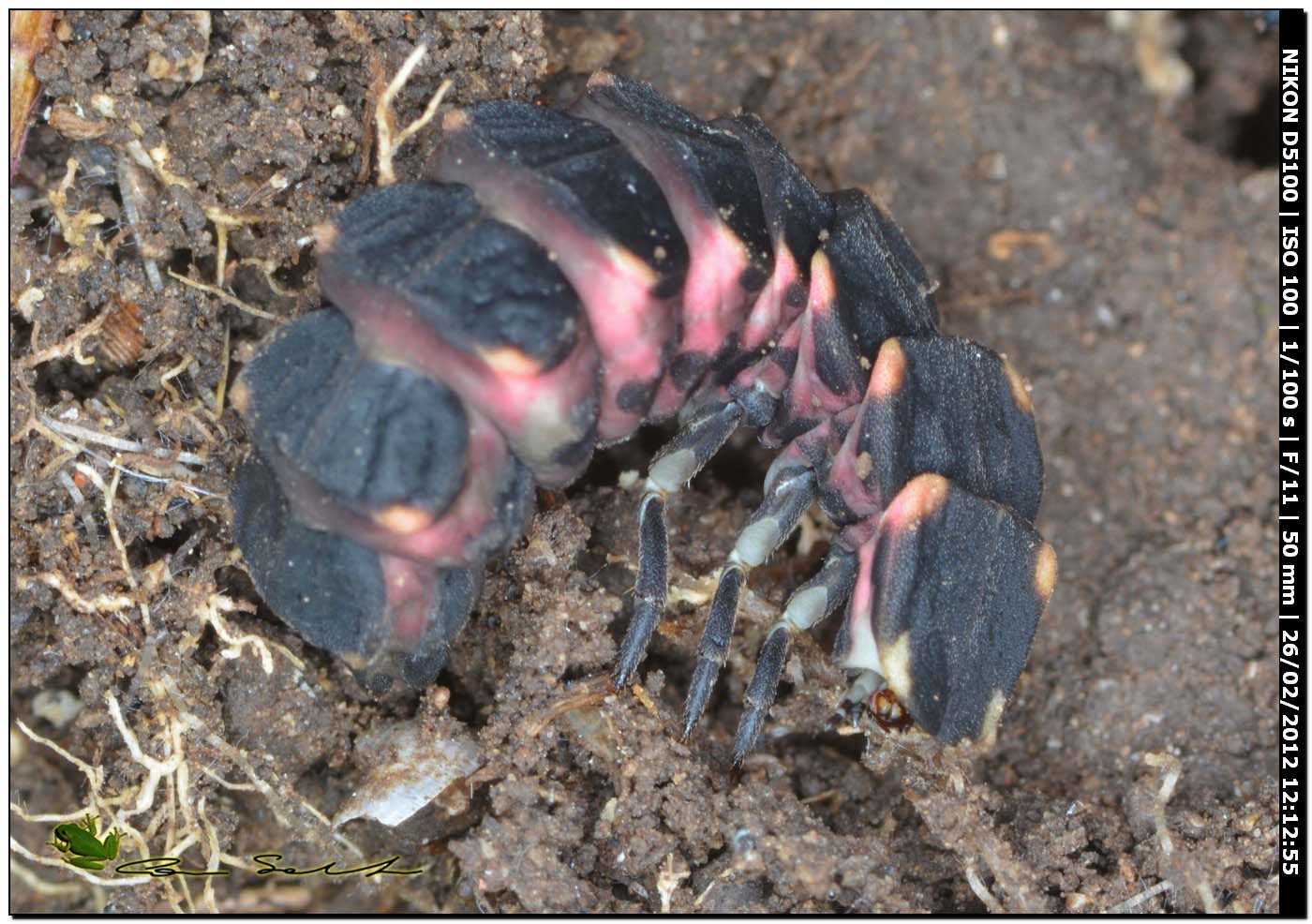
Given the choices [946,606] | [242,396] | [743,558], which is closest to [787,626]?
[743,558]

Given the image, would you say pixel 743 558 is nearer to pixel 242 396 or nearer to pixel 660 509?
pixel 660 509

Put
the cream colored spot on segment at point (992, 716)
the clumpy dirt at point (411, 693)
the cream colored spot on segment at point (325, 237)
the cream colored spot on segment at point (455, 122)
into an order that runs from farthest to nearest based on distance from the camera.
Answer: the cream colored spot on segment at point (992, 716)
the clumpy dirt at point (411, 693)
the cream colored spot on segment at point (455, 122)
the cream colored spot on segment at point (325, 237)

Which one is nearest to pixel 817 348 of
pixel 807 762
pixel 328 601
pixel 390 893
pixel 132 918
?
pixel 807 762

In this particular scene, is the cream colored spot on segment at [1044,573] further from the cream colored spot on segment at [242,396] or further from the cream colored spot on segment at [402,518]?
the cream colored spot on segment at [242,396]

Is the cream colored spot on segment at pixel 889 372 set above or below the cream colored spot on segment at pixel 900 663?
above

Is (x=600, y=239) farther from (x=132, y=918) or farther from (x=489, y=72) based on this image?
(x=132, y=918)

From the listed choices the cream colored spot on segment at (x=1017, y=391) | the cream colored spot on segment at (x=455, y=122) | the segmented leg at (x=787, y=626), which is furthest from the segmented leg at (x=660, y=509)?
the cream colored spot on segment at (x=455, y=122)
